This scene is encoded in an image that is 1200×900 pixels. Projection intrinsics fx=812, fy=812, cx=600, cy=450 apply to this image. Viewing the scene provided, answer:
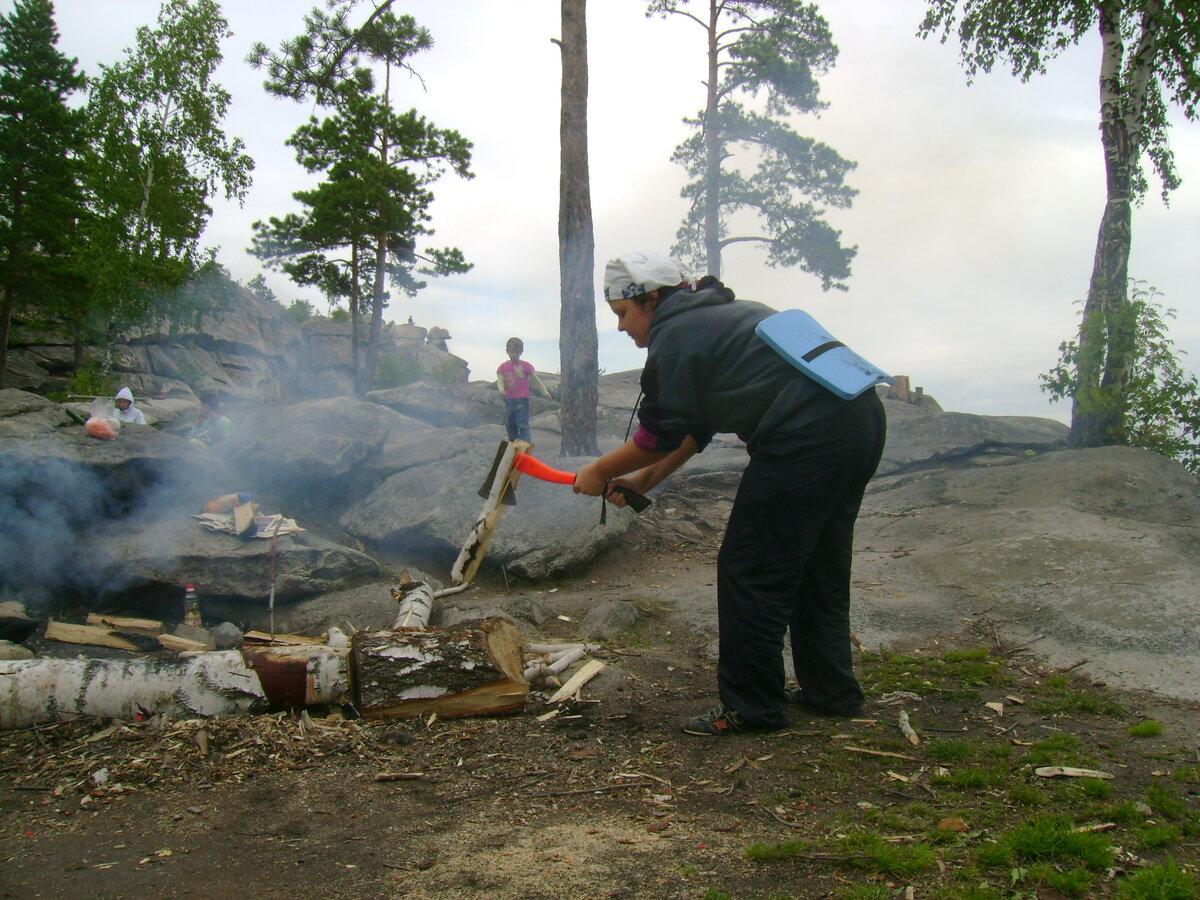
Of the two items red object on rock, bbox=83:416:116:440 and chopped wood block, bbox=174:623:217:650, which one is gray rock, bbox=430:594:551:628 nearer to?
chopped wood block, bbox=174:623:217:650

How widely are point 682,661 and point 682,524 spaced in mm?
4074

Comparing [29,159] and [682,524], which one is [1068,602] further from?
[29,159]

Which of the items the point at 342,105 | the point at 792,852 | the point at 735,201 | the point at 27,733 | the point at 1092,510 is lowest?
the point at 27,733

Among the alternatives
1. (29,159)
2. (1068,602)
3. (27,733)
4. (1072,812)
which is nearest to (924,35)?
(1068,602)

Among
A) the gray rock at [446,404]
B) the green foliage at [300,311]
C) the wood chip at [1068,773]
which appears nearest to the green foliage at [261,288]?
the green foliage at [300,311]

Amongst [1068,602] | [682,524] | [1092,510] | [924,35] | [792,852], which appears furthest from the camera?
[924,35]

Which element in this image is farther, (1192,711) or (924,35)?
(924,35)

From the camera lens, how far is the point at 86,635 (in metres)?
5.51

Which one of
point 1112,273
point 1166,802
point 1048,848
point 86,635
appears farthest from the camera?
point 1112,273

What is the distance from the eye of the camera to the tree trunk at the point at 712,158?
18391 mm

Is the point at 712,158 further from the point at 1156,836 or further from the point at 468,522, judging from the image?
the point at 1156,836

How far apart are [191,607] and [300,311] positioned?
34196 millimetres

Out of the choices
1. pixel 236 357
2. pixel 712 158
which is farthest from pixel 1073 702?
pixel 236 357

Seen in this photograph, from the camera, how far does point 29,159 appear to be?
68.7ft
